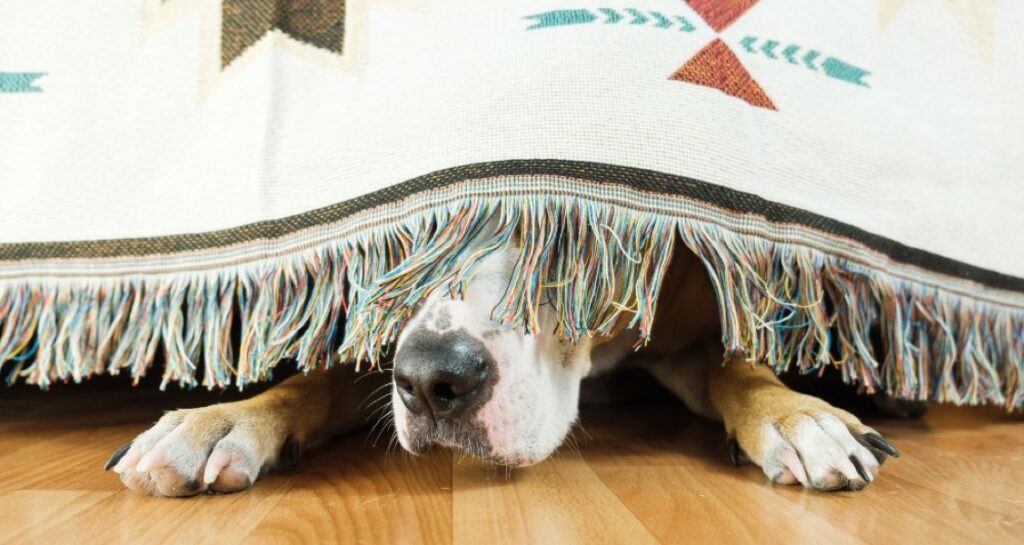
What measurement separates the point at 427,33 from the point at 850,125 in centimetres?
60

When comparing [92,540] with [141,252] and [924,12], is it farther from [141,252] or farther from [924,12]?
[924,12]

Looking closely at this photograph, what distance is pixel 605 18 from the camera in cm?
103

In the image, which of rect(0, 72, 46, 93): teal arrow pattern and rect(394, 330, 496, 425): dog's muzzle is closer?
rect(394, 330, 496, 425): dog's muzzle

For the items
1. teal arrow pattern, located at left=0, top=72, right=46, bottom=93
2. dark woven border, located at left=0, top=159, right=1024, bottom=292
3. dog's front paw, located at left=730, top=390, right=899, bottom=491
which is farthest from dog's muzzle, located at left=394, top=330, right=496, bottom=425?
teal arrow pattern, located at left=0, top=72, right=46, bottom=93

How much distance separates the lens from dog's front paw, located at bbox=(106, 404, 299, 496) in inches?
33.2

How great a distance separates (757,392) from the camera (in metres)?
1.09

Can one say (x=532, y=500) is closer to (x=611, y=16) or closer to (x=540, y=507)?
(x=540, y=507)

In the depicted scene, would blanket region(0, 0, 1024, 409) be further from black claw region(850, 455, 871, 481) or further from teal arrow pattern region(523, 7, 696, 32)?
black claw region(850, 455, 871, 481)

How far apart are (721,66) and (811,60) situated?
17 centimetres

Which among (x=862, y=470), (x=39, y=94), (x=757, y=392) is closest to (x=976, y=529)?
(x=862, y=470)

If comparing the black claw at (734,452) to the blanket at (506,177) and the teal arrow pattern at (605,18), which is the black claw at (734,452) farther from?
the teal arrow pattern at (605,18)

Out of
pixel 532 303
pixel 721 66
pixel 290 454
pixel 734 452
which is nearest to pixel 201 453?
pixel 290 454

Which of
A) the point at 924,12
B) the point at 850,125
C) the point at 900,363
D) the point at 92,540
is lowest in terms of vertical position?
the point at 92,540

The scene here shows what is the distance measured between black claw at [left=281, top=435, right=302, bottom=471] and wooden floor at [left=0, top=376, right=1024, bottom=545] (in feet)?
0.06
